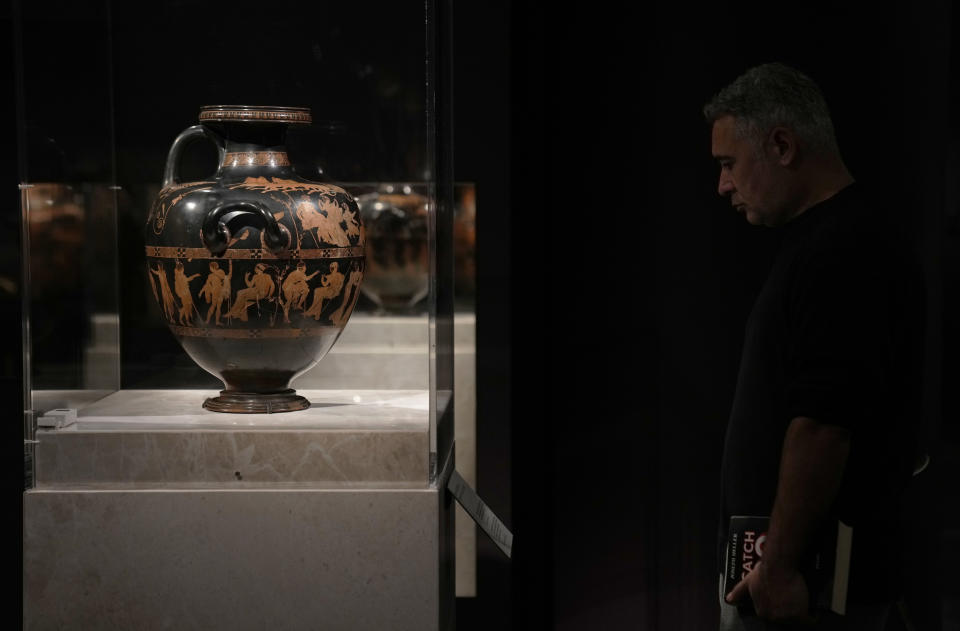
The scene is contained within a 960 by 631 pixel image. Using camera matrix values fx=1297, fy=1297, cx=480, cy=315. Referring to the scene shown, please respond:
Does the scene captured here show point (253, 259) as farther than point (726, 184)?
Yes

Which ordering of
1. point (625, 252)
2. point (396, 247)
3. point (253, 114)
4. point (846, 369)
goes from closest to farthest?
point (846, 369) → point (253, 114) → point (396, 247) → point (625, 252)

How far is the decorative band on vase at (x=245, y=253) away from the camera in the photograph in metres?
2.19

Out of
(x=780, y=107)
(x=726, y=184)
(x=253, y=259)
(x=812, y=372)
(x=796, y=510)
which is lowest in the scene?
(x=796, y=510)

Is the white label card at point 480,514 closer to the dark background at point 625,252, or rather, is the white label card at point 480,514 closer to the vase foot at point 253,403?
the vase foot at point 253,403

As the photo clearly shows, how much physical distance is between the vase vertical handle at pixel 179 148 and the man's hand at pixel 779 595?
119 cm

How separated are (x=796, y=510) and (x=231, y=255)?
1013mm

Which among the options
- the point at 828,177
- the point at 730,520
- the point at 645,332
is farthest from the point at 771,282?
the point at 645,332

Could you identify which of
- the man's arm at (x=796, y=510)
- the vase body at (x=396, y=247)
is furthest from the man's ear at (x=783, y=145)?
the vase body at (x=396, y=247)

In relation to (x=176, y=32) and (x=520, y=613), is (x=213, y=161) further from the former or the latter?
(x=520, y=613)

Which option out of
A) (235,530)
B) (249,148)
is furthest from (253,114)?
(235,530)

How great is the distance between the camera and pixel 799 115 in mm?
1924

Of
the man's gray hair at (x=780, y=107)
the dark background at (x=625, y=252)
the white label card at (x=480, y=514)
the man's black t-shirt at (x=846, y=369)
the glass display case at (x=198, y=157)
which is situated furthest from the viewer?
the dark background at (x=625, y=252)

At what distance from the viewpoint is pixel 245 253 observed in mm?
2186

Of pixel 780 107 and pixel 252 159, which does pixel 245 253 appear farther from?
pixel 780 107
